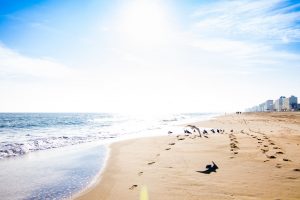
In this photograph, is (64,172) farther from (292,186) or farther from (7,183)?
(292,186)

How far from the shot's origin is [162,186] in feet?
23.5

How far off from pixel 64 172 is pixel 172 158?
4.55 m

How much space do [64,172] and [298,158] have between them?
8787 millimetres

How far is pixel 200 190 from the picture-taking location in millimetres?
6574

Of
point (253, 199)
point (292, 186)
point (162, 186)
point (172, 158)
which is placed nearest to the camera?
point (253, 199)

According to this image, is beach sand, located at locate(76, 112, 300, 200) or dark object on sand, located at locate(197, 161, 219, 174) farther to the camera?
dark object on sand, located at locate(197, 161, 219, 174)

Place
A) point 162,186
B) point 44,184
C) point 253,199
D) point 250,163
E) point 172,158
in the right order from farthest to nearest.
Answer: point 172,158 → point 250,163 → point 44,184 → point 162,186 → point 253,199

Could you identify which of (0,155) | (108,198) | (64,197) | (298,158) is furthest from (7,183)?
(298,158)

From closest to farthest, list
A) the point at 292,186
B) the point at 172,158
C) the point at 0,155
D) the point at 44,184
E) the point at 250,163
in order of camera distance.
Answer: the point at 292,186 → the point at 44,184 → the point at 250,163 → the point at 172,158 → the point at 0,155

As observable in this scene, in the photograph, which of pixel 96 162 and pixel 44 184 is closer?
pixel 44 184

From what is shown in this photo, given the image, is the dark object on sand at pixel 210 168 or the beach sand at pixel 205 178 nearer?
the beach sand at pixel 205 178

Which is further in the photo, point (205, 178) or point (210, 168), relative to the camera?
point (210, 168)

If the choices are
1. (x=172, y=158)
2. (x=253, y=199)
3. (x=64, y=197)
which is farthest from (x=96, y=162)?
(x=253, y=199)

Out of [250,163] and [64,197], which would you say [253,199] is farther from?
[64,197]
